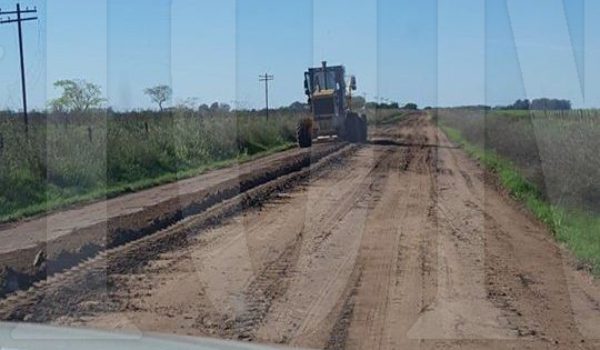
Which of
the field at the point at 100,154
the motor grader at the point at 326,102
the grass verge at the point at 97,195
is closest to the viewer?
the grass verge at the point at 97,195

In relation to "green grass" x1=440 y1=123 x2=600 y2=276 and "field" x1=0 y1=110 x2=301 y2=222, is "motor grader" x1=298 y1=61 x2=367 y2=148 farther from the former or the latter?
"green grass" x1=440 y1=123 x2=600 y2=276

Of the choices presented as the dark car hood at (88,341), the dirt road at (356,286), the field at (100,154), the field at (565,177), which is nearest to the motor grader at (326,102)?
the field at (100,154)

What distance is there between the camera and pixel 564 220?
13.8m

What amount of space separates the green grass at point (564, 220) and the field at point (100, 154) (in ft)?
25.4

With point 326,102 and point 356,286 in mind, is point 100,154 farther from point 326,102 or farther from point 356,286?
point 326,102

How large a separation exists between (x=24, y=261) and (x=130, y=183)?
10.0 metres

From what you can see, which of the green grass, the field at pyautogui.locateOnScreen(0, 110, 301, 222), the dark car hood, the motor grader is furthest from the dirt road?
the motor grader

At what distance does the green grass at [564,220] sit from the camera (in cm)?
1098

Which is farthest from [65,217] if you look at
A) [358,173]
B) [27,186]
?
[358,173]

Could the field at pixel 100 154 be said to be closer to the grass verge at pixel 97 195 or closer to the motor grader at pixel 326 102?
the grass verge at pixel 97 195

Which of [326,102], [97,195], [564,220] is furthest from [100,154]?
[326,102]

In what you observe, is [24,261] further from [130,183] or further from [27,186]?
[130,183]

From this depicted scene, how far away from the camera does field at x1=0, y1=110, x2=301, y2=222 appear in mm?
17552

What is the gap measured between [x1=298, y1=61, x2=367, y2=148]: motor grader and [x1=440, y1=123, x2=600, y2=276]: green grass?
1469cm
